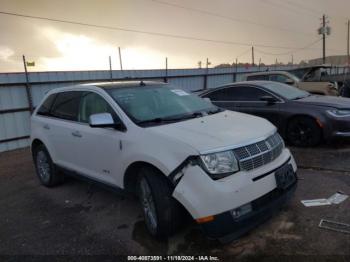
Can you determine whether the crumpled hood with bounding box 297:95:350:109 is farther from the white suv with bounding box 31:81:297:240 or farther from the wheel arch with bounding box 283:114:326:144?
the white suv with bounding box 31:81:297:240

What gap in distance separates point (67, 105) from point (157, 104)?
5.24 ft

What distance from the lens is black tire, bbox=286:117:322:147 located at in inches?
255

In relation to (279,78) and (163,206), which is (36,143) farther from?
(279,78)

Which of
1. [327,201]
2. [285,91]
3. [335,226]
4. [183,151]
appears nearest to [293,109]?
[285,91]

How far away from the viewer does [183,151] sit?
294cm

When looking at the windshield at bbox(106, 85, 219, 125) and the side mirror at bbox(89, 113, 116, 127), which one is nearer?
the side mirror at bbox(89, 113, 116, 127)

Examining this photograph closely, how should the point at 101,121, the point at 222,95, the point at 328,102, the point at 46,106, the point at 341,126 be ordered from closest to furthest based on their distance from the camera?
the point at 101,121 < the point at 46,106 < the point at 341,126 < the point at 328,102 < the point at 222,95

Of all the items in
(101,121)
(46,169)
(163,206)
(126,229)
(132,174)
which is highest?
(101,121)

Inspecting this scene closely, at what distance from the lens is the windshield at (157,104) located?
12.3ft

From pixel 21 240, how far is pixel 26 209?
1014mm

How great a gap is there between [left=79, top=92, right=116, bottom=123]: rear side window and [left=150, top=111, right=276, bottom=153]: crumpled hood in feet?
3.13

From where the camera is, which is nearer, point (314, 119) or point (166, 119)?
point (166, 119)

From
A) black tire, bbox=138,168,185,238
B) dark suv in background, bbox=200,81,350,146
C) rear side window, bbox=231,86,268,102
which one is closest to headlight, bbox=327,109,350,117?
dark suv in background, bbox=200,81,350,146

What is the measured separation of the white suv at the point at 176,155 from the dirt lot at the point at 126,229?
29 centimetres
